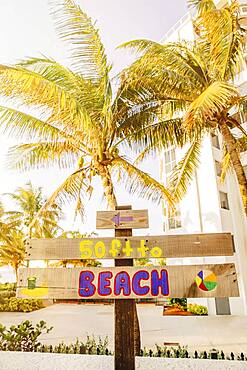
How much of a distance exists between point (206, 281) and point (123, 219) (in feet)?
4.28

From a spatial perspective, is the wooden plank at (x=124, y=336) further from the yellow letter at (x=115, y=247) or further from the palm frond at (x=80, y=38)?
the palm frond at (x=80, y=38)

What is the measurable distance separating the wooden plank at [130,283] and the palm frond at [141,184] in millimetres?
4027

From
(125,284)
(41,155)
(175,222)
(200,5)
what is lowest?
(125,284)

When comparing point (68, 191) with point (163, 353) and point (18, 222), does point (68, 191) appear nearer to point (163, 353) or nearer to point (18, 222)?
point (163, 353)

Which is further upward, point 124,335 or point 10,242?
point 10,242

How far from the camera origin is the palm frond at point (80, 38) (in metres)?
6.04

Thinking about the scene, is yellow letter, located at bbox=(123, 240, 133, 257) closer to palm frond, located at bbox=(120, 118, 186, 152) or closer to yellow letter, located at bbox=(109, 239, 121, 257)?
yellow letter, located at bbox=(109, 239, 121, 257)

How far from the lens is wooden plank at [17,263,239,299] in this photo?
3381 millimetres

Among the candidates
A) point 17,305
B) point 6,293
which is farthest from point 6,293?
point 17,305

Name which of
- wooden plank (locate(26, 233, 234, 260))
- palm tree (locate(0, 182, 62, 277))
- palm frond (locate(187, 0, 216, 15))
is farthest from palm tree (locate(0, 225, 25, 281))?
palm frond (locate(187, 0, 216, 15))

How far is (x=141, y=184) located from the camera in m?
7.80

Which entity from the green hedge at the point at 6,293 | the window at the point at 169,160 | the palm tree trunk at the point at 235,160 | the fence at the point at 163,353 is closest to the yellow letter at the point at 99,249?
the palm tree trunk at the point at 235,160

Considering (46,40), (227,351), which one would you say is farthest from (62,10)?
(227,351)

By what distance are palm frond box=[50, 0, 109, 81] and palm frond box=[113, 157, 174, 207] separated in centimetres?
226
